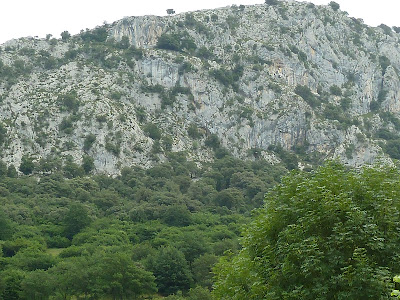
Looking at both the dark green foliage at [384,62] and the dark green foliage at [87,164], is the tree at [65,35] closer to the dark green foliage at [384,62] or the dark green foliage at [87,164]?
the dark green foliage at [87,164]

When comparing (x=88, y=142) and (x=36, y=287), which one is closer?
(x=36, y=287)

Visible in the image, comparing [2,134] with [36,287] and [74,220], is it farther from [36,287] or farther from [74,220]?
[36,287]

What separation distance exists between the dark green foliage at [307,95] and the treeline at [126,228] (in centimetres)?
2873

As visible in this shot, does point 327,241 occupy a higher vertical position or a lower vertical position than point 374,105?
lower

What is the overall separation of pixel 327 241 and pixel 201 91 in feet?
452

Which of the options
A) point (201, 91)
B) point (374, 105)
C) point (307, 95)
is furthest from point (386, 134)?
point (201, 91)

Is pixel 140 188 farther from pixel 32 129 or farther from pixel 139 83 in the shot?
pixel 139 83

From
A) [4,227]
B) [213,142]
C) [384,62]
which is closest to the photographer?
[4,227]

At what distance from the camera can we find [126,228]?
4001 inches

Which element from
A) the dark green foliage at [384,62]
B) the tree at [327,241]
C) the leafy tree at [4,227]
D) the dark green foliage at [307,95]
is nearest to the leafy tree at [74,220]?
the leafy tree at [4,227]

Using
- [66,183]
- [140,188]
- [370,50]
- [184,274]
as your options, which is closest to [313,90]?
[370,50]

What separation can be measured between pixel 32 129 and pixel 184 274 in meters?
73.4

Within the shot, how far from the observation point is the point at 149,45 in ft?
562

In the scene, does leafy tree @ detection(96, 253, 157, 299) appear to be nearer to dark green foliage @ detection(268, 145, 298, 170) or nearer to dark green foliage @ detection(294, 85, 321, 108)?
dark green foliage @ detection(268, 145, 298, 170)
